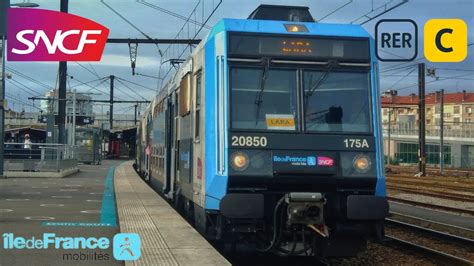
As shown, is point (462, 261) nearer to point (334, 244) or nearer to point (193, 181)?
point (334, 244)

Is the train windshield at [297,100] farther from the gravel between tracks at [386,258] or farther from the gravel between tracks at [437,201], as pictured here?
the gravel between tracks at [437,201]

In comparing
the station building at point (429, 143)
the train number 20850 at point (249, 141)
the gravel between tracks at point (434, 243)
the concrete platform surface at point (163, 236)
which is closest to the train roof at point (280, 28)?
the train number 20850 at point (249, 141)

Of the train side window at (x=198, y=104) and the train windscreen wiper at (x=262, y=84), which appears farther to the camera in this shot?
the train side window at (x=198, y=104)

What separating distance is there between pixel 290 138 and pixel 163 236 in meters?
2.59

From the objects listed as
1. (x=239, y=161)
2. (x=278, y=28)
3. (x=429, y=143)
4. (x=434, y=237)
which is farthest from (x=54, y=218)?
(x=429, y=143)

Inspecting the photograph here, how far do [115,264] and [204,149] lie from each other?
1.89 meters

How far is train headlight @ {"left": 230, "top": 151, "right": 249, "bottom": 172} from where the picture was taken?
24.3ft

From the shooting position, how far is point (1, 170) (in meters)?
25.0

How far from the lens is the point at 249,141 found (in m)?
7.52

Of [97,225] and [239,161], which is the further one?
[97,225]

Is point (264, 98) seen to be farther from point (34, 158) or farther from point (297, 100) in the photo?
point (34, 158)

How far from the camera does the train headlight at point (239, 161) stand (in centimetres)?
741

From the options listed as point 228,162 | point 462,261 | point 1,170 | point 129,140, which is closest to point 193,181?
point 228,162

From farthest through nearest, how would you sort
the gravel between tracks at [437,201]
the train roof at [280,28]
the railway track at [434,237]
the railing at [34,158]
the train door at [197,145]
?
the railing at [34,158] → the gravel between tracks at [437,201] → the railway track at [434,237] → the train door at [197,145] → the train roof at [280,28]
